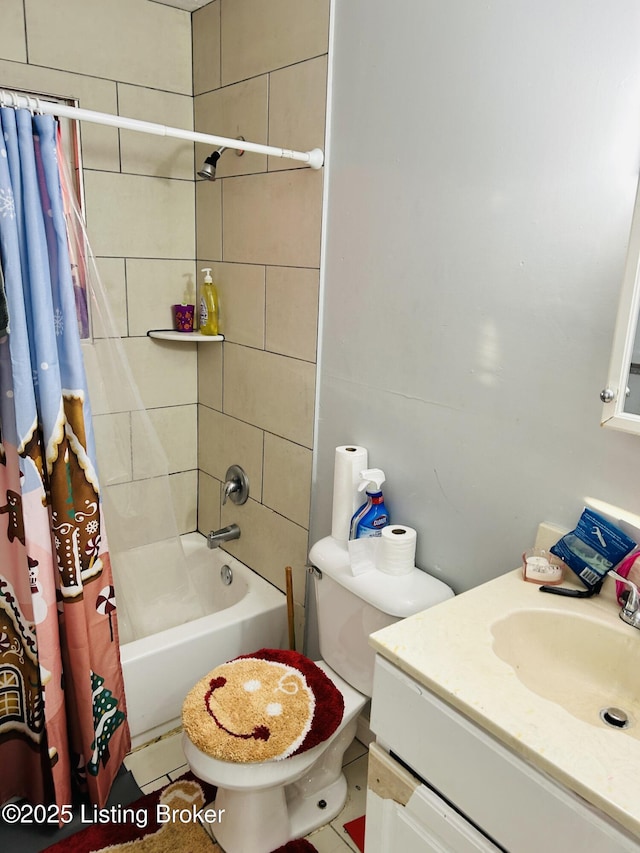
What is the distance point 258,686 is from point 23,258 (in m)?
1.19

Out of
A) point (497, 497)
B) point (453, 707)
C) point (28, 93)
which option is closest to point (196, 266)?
point (28, 93)

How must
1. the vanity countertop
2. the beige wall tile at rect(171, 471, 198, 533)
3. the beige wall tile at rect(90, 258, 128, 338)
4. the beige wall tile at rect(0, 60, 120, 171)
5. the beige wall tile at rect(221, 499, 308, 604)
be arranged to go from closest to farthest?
the vanity countertop < the beige wall tile at rect(0, 60, 120, 171) < the beige wall tile at rect(221, 499, 308, 604) < the beige wall tile at rect(90, 258, 128, 338) < the beige wall tile at rect(171, 471, 198, 533)

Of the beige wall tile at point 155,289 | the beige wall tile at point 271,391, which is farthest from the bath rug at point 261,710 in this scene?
the beige wall tile at point 155,289

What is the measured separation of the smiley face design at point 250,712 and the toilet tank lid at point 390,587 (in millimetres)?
287

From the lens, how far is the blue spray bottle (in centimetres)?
173

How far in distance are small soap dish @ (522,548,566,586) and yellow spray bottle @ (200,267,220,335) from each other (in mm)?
1472

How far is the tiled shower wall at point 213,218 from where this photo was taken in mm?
1916

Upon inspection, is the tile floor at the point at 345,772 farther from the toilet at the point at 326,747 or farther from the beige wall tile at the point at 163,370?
the beige wall tile at the point at 163,370

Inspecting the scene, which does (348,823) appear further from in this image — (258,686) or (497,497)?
(497,497)

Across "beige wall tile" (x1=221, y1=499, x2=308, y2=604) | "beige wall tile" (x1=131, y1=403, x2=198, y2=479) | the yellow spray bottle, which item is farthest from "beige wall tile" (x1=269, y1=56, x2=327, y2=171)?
"beige wall tile" (x1=221, y1=499, x2=308, y2=604)

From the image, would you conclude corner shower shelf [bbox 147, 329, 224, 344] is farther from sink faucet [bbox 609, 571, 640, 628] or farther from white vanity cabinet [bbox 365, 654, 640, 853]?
sink faucet [bbox 609, 571, 640, 628]

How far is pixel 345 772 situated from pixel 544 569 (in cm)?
106

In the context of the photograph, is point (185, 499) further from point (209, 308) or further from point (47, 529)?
point (47, 529)

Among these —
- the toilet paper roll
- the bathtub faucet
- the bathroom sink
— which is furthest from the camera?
the bathtub faucet
